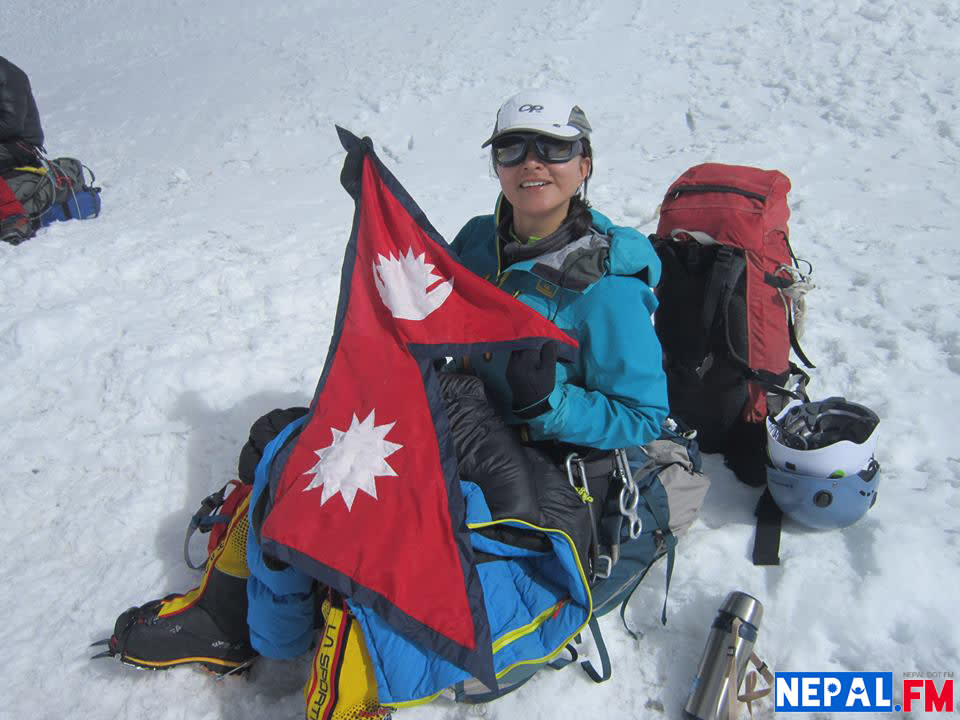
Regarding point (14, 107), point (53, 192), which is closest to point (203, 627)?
point (53, 192)

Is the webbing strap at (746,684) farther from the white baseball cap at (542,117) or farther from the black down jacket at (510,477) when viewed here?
the white baseball cap at (542,117)

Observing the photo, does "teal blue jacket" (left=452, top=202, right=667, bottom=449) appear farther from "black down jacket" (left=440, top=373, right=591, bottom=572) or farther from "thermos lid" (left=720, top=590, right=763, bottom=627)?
"thermos lid" (left=720, top=590, right=763, bottom=627)

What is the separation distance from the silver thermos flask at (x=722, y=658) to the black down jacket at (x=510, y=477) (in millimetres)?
546

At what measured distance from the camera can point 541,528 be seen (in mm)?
2234

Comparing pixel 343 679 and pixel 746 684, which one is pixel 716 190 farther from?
pixel 343 679

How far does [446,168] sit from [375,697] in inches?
242

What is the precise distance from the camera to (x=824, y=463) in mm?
2752

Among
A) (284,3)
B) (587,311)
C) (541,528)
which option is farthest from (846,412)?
(284,3)

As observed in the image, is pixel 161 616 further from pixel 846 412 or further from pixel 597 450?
pixel 846 412

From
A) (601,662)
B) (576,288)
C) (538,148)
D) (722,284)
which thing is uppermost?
(538,148)

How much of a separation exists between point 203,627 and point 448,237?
389 centimetres

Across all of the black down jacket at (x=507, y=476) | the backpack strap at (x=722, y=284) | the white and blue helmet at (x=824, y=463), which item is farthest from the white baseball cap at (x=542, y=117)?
the white and blue helmet at (x=824, y=463)

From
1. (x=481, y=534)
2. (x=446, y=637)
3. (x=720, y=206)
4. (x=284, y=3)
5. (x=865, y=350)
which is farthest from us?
(x=284, y=3)

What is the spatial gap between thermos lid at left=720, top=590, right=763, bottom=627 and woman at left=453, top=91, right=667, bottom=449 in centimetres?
70
